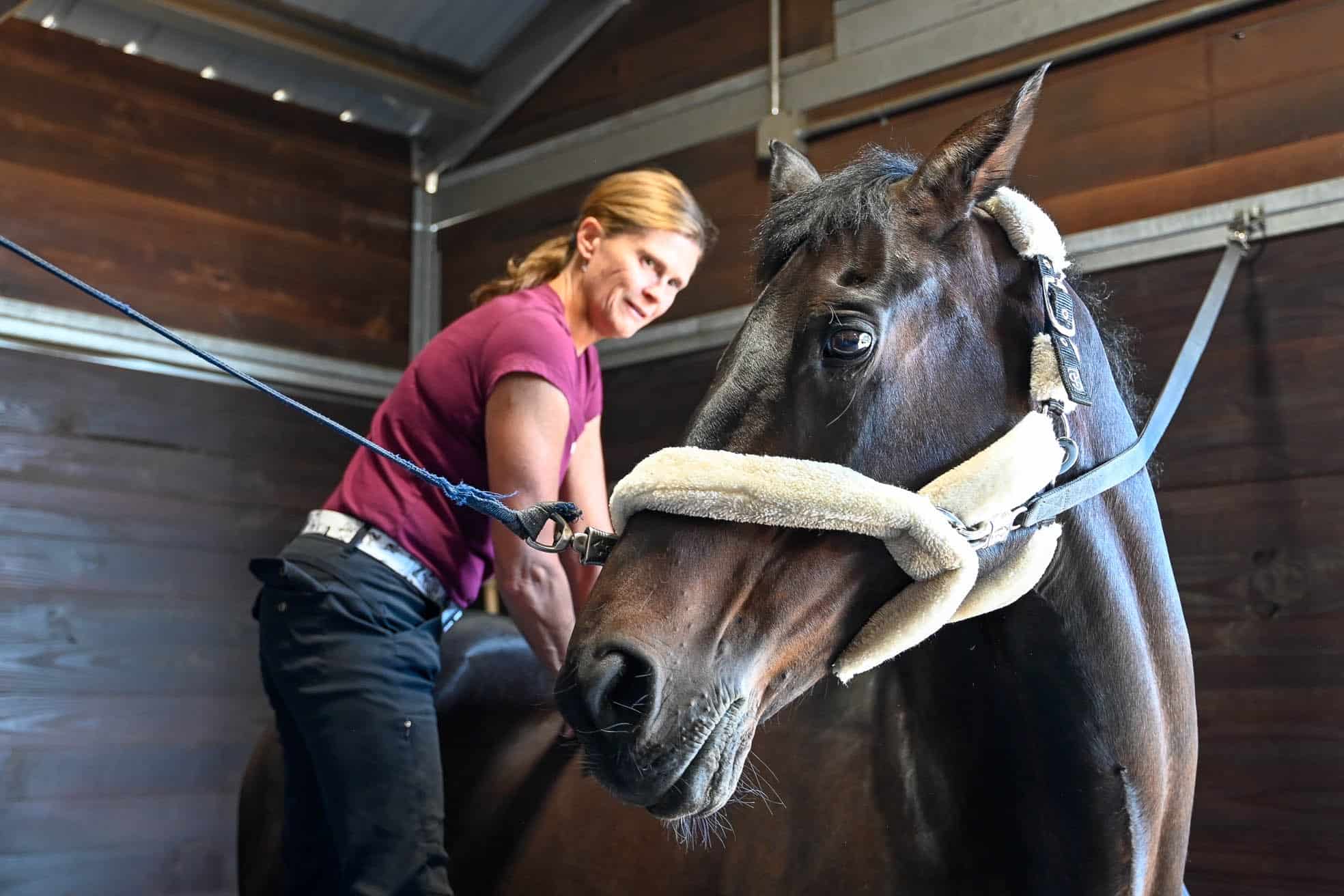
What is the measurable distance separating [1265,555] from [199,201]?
2.74 metres

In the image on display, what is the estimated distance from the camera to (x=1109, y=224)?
8.14 feet

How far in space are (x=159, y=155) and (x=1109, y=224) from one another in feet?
7.89

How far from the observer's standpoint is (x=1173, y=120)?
7.91 ft

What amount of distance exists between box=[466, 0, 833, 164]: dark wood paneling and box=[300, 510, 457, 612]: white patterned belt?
74.2 inches

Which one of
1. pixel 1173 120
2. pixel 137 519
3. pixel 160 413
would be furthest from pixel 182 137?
pixel 1173 120

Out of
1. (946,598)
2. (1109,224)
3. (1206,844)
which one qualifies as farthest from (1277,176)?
(946,598)

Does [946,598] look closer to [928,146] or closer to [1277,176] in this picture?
[1277,176]

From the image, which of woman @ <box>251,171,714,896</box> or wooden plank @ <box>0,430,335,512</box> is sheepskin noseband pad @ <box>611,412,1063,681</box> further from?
wooden plank @ <box>0,430,335,512</box>

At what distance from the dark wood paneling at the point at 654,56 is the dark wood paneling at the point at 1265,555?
1.22 metres

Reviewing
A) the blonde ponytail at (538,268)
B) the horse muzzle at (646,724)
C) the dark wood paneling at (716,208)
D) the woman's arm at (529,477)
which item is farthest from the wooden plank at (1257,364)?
the horse muzzle at (646,724)

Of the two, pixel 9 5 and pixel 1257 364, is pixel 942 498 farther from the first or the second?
pixel 9 5

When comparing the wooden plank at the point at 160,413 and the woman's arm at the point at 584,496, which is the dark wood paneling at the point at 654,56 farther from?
the woman's arm at the point at 584,496

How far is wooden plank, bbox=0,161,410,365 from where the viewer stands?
3104 mm

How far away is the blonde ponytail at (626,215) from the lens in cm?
183
